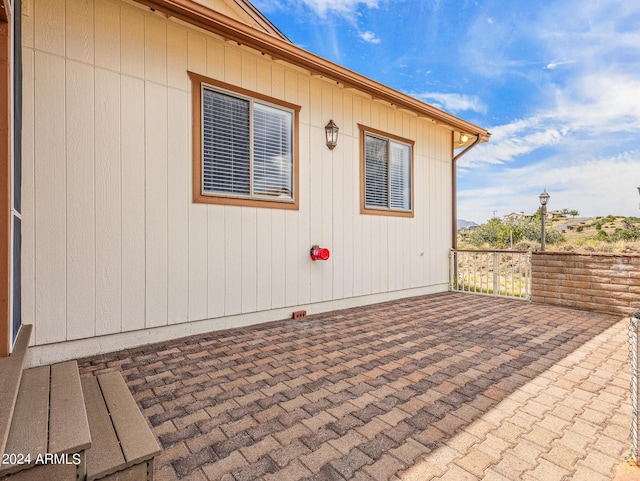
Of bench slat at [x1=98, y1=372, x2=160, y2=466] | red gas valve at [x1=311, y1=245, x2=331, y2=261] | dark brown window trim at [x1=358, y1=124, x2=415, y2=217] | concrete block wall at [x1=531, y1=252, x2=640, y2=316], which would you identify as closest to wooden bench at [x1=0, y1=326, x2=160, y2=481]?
bench slat at [x1=98, y1=372, x2=160, y2=466]

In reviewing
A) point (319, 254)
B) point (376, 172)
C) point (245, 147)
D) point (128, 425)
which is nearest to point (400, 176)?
point (376, 172)

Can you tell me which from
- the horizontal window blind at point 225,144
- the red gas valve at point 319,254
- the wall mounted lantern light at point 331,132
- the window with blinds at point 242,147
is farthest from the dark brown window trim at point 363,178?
the horizontal window blind at point 225,144

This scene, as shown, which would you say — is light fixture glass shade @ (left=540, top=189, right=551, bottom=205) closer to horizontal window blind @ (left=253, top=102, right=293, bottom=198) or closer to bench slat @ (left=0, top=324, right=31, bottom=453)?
horizontal window blind @ (left=253, top=102, right=293, bottom=198)

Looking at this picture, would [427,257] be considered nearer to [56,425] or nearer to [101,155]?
[101,155]

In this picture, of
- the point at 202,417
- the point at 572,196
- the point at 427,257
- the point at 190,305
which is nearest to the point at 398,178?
the point at 427,257

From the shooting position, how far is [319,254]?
452 centimetres

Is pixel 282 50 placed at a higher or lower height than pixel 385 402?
higher

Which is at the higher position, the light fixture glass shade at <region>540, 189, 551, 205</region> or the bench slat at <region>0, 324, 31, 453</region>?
the light fixture glass shade at <region>540, 189, 551, 205</region>

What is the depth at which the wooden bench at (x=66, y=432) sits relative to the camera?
1093 mm

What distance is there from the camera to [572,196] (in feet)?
67.8

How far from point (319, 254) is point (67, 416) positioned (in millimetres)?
3358

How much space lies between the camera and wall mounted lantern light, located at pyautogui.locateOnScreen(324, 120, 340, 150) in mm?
4723

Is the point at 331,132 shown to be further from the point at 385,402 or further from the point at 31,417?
the point at 31,417

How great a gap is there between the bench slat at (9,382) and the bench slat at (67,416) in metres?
0.14
